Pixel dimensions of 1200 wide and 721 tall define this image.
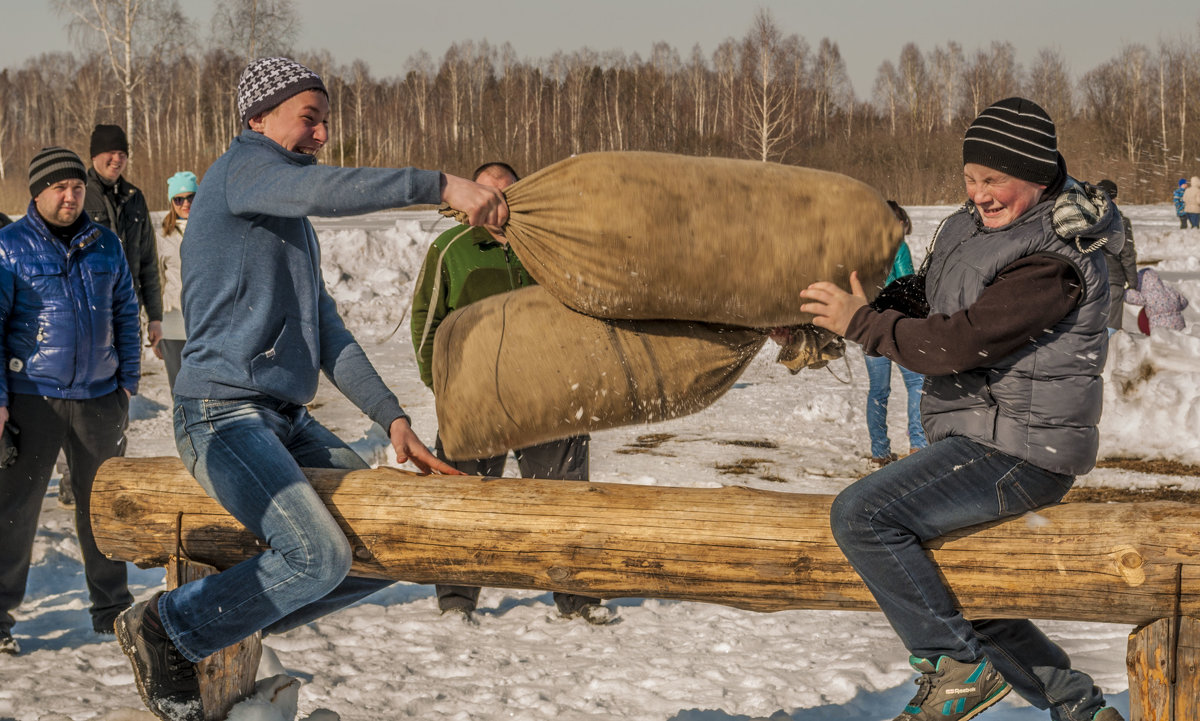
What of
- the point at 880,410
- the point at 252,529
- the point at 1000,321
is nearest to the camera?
the point at 1000,321

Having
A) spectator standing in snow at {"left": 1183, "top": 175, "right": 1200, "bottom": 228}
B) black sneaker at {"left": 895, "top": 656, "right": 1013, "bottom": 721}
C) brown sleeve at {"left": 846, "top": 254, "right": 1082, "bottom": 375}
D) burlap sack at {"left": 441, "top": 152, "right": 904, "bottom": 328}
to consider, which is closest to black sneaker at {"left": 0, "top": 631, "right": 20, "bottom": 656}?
burlap sack at {"left": 441, "top": 152, "right": 904, "bottom": 328}

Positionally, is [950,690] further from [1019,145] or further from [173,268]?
[173,268]

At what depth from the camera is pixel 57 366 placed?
4.42 metres

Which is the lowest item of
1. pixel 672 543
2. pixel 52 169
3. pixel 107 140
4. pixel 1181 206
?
pixel 672 543

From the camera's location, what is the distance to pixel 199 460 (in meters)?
2.90

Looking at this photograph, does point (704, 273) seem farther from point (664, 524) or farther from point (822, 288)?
point (664, 524)

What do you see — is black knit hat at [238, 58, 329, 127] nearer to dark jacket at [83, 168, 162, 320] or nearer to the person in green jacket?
the person in green jacket

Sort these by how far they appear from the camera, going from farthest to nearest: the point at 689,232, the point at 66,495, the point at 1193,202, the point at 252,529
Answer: the point at 1193,202
the point at 66,495
the point at 252,529
the point at 689,232

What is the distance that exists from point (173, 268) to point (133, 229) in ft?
2.20

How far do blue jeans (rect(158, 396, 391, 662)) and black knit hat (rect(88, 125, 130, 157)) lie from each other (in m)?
4.13

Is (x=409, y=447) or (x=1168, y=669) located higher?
(x=409, y=447)

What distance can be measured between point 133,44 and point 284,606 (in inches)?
1312

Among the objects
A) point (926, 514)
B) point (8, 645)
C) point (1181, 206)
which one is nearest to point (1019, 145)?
point (926, 514)

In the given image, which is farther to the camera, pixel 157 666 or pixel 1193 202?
pixel 1193 202
